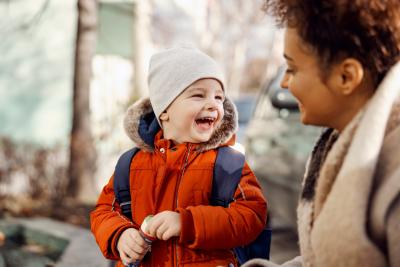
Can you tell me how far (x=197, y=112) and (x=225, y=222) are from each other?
0.43 m

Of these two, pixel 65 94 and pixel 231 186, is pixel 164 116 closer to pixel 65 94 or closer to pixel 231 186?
pixel 231 186

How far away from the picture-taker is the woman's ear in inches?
57.3

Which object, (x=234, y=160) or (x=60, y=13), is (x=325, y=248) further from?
(x=60, y=13)

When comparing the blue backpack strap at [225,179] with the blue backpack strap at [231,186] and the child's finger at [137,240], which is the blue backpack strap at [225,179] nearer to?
the blue backpack strap at [231,186]

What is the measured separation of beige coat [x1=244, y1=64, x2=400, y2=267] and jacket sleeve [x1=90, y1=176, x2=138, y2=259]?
2.89 feet

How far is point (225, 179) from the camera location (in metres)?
2.11

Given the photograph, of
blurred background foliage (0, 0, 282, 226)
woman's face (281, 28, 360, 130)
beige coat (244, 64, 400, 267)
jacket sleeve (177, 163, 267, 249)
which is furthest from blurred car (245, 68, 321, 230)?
beige coat (244, 64, 400, 267)

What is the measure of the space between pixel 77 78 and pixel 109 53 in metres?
4.47

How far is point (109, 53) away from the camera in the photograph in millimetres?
11711

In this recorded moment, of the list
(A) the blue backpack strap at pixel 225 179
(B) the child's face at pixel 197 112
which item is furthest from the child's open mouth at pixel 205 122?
(A) the blue backpack strap at pixel 225 179

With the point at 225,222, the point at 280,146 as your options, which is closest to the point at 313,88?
the point at 225,222

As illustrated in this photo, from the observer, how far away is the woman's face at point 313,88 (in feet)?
4.99

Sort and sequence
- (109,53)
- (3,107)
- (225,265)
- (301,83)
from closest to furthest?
(301,83), (225,265), (3,107), (109,53)

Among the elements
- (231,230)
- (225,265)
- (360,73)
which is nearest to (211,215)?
(231,230)
